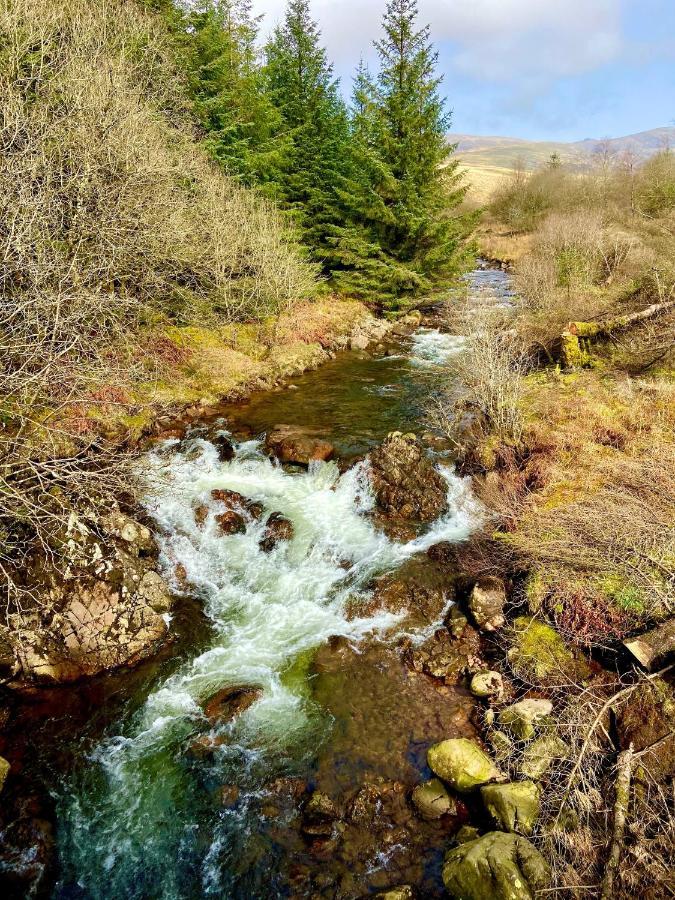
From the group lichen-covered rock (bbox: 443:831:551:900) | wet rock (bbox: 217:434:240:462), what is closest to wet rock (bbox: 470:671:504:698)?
lichen-covered rock (bbox: 443:831:551:900)

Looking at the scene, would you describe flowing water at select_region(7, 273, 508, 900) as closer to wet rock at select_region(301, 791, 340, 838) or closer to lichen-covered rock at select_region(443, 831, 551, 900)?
wet rock at select_region(301, 791, 340, 838)

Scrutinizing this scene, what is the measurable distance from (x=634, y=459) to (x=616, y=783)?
25.4 ft

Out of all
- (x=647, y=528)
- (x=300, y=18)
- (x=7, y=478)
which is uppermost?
(x=300, y=18)

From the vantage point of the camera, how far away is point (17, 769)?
288 inches

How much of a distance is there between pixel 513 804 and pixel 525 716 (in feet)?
4.66

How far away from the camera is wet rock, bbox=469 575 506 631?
9414 millimetres

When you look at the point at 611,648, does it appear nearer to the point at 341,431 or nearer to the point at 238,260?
the point at 341,431

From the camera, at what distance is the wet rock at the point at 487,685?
8.34 metres

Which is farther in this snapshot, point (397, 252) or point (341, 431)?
point (397, 252)

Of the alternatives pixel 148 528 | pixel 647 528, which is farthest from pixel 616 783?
pixel 148 528

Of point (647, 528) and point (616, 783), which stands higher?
point (647, 528)

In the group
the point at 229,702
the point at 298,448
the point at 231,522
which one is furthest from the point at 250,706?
the point at 298,448

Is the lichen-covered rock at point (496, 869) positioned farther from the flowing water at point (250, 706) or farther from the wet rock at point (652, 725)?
the wet rock at point (652, 725)

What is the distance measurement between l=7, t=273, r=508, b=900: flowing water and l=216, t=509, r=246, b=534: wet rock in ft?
0.61
